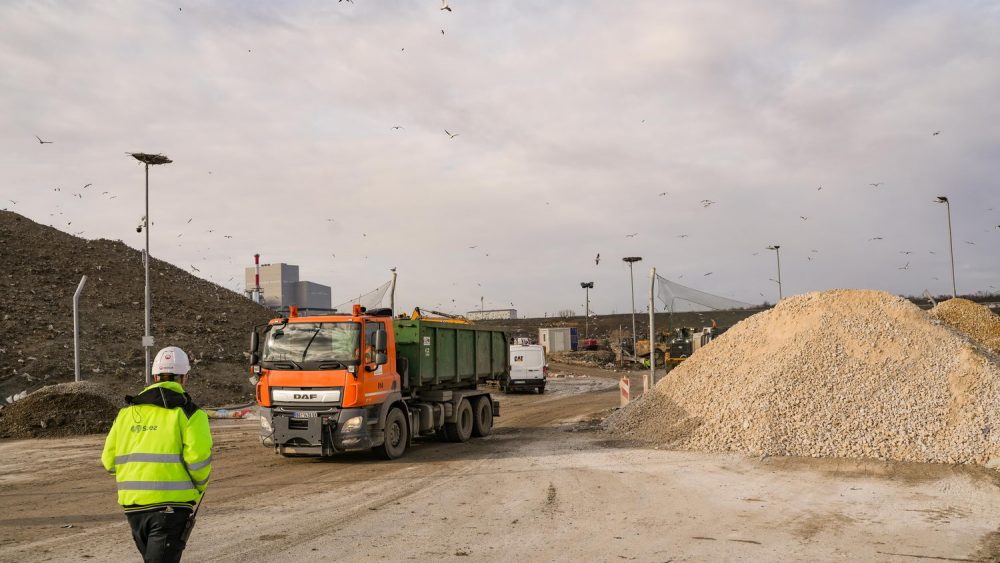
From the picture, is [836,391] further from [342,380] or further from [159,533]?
[159,533]

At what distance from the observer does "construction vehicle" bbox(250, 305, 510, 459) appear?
45.1 feet

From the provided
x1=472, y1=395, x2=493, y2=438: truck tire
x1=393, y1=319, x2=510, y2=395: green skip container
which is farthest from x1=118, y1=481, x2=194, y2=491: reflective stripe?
x1=472, y1=395, x2=493, y2=438: truck tire

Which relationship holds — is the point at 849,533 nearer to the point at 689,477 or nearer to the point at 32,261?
the point at 689,477

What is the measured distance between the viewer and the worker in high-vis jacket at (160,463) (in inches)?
191

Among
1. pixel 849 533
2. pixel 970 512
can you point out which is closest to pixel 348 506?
pixel 849 533

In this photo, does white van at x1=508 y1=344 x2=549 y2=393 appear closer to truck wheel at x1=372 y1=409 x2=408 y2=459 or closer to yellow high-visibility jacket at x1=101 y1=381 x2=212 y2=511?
truck wheel at x1=372 y1=409 x2=408 y2=459

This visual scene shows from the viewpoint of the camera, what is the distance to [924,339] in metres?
16.5

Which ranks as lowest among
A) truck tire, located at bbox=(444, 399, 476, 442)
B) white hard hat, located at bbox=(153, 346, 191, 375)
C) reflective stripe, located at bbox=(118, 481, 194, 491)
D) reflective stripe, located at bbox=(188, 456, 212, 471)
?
truck tire, located at bbox=(444, 399, 476, 442)

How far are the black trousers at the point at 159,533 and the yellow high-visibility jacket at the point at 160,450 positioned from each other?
0.21 ft

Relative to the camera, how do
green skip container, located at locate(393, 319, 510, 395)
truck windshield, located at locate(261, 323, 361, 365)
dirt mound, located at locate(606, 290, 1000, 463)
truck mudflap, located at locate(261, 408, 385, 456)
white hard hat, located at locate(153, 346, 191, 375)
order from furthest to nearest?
green skip container, located at locate(393, 319, 510, 395)
dirt mound, located at locate(606, 290, 1000, 463)
truck windshield, located at locate(261, 323, 361, 365)
truck mudflap, located at locate(261, 408, 385, 456)
white hard hat, located at locate(153, 346, 191, 375)

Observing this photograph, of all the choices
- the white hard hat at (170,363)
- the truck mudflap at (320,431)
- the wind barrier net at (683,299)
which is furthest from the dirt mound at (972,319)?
the white hard hat at (170,363)

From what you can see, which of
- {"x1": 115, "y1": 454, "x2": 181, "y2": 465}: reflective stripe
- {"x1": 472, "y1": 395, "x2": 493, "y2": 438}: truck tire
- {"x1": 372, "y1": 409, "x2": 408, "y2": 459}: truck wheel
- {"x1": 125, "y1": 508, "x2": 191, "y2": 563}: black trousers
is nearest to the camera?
{"x1": 125, "y1": 508, "x2": 191, "y2": 563}: black trousers

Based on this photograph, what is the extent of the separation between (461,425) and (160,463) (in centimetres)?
1351

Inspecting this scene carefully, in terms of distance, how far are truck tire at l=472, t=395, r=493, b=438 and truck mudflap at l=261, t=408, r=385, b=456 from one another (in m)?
5.46
